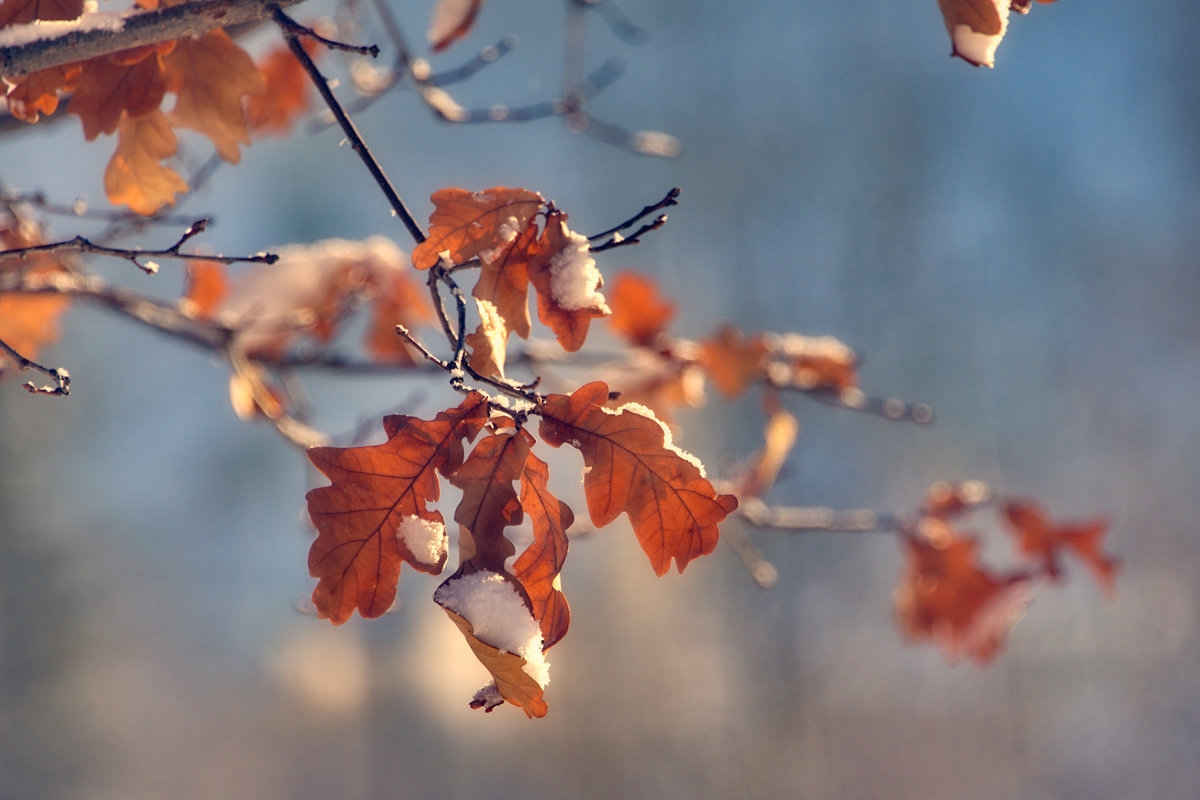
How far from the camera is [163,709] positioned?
20.9ft

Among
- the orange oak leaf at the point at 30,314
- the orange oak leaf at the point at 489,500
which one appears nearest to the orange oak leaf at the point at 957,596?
the orange oak leaf at the point at 489,500

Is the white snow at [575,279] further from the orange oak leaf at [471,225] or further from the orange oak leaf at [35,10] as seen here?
the orange oak leaf at [35,10]

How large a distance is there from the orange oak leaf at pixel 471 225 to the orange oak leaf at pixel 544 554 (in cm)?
21

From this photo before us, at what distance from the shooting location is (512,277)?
66cm

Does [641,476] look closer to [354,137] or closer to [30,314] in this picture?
[354,137]

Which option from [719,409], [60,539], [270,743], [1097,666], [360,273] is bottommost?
[270,743]

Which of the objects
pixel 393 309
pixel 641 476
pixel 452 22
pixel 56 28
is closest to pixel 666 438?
pixel 641 476

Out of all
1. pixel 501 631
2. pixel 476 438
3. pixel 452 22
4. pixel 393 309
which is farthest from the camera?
pixel 393 309

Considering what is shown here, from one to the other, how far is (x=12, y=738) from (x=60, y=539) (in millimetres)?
1862

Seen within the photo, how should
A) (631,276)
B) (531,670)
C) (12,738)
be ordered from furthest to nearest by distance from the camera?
(12,738) < (631,276) < (531,670)

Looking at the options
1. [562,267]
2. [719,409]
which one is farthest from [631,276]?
[719,409]

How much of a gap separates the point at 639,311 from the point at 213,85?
106 cm

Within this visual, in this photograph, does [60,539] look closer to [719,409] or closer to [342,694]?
[342,694]

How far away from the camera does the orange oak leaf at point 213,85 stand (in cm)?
84
